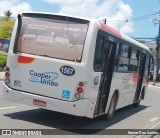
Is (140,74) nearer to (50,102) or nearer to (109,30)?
(109,30)

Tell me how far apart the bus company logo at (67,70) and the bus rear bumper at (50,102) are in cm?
69

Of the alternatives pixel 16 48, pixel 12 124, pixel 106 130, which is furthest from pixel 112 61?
pixel 12 124

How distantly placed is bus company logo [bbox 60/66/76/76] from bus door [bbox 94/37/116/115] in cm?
144

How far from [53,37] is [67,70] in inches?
37.9

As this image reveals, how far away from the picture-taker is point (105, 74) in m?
11.7

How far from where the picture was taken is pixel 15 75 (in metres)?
10.7

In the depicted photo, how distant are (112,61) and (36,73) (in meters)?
2.66

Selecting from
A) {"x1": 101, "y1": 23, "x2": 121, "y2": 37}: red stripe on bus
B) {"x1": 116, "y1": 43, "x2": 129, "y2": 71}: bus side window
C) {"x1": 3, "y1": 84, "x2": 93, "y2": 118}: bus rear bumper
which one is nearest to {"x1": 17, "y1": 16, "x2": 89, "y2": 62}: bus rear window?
{"x1": 101, "y1": 23, "x2": 121, "y2": 37}: red stripe on bus

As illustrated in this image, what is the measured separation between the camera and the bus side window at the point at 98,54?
1053cm

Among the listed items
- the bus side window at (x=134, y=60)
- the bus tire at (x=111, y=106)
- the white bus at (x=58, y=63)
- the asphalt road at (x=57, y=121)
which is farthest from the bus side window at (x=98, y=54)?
the bus side window at (x=134, y=60)

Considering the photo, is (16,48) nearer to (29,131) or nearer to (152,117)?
(29,131)

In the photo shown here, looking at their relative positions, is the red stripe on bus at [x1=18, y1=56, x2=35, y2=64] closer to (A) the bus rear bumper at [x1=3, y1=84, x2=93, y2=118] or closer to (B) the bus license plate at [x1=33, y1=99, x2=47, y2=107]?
(A) the bus rear bumper at [x1=3, y1=84, x2=93, y2=118]

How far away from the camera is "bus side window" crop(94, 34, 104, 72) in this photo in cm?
1053

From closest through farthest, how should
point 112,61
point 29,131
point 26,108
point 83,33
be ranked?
point 29,131 → point 83,33 → point 112,61 → point 26,108
